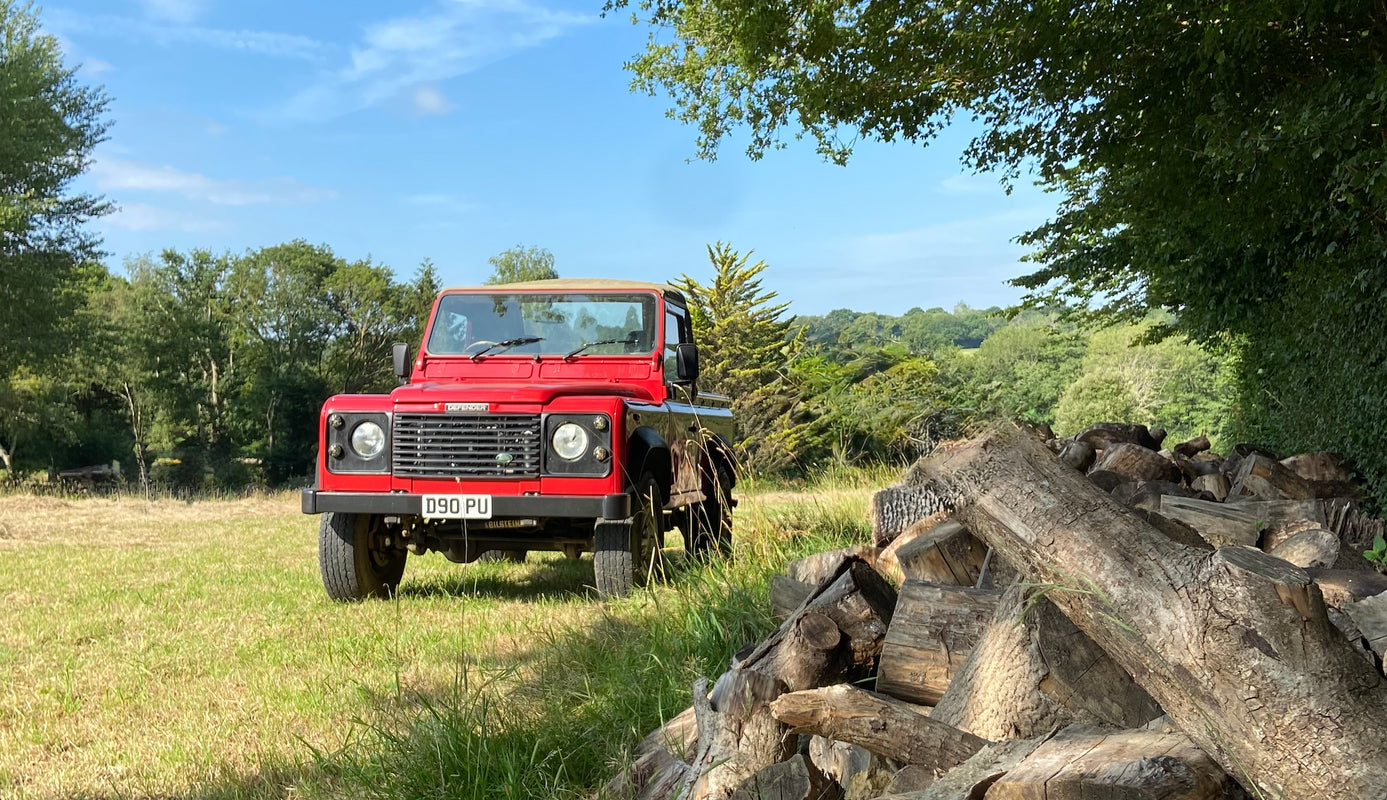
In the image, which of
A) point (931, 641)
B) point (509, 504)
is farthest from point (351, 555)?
point (931, 641)

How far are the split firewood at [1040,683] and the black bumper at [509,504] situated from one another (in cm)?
350

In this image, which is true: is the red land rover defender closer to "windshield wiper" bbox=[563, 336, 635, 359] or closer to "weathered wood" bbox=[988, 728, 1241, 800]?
"windshield wiper" bbox=[563, 336, 635, 359]

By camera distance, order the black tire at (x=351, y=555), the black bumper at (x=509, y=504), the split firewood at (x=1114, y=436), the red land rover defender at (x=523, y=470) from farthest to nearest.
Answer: the split firewood at (x=1114, y=436)
the black tire at (x=351, y=555)
the red land rover defender at (x=523, y=470)
the black bumper at (x=509, y=504)

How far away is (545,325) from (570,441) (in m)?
1.67

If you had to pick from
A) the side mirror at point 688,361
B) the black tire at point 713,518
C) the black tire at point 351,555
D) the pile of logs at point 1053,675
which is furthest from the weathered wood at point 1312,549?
the black tire at point 351,555

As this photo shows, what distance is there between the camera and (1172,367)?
49.1m

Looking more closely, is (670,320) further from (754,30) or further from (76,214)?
(76,214)

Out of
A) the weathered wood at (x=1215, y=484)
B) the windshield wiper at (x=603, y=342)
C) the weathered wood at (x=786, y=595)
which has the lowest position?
the weathered wood at (x=786, y=595)

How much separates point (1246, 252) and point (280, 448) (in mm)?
41866

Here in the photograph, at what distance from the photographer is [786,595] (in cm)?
324

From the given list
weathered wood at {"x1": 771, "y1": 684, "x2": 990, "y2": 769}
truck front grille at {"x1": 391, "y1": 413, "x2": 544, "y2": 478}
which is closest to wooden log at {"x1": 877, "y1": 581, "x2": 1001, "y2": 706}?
weathered wood at {"x1": 771, "y1": 684, "x2": 990, "y2": 769}

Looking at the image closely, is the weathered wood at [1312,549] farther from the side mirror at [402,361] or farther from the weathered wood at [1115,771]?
the side mirror at [402,361]

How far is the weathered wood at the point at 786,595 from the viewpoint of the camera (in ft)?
10.5

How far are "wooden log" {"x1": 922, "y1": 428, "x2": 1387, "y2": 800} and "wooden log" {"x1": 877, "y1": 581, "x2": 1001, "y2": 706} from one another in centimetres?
47
